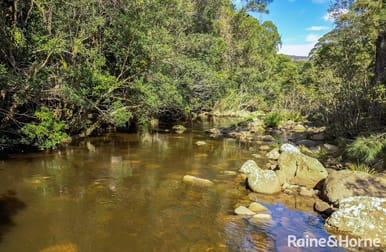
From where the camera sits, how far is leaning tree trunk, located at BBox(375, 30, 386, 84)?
11384 millimetres

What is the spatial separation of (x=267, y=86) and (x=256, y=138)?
18.7 meters

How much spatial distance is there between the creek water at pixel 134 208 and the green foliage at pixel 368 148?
3485mm

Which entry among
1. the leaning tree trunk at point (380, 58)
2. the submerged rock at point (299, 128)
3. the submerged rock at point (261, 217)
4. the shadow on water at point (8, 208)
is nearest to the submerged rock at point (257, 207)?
the submerged rock at point (261, 217)

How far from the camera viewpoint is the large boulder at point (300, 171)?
29.6 feet

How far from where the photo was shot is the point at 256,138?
17922 millimetres

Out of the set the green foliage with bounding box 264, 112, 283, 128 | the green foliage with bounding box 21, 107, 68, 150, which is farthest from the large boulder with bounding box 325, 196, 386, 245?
the green foliage with bounding box 264, 112, 283, 128

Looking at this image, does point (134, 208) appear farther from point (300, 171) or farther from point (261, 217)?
point (300, 171)

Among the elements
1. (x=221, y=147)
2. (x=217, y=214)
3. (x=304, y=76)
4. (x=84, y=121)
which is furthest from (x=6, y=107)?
(x=304, y=76)

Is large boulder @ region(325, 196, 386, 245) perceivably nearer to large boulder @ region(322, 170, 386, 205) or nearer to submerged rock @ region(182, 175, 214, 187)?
large boulder @ region(322, 170, 386, 205)

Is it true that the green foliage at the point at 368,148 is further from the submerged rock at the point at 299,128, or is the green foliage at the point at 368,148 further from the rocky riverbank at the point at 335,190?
the submerged rock at the point at 299,128

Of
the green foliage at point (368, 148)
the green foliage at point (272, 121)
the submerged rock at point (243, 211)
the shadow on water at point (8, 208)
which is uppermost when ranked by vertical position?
the green foliage at point (272, 121)

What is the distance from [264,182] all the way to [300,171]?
1504mm

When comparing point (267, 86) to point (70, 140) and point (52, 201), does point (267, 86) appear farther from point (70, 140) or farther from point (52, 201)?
point (52, 201)

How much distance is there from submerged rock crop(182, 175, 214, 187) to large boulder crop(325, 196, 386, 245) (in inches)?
136
